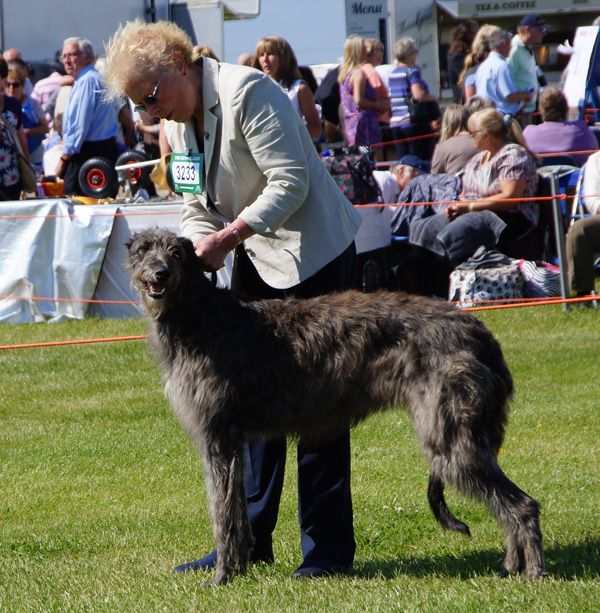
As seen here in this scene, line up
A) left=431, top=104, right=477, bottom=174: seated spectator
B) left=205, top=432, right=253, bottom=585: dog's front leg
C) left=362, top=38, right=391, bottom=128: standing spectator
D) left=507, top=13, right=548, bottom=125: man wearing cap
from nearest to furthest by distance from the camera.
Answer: left=205, top=432, right=253, bottom=585: dog's front leg < left=431, top=104, right=477, bottom=174: seated spectator < left=362, top=38, right=391, bottom=128: standing spectator < left=507, top=13, right=548, bottom=125: man wearing cap

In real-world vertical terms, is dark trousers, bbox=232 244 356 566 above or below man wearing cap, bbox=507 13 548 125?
below

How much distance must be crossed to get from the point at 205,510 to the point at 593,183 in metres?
5.56

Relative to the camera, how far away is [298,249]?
147 inches

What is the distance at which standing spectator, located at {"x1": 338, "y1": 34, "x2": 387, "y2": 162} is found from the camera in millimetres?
11016

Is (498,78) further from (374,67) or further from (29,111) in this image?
(29,111)

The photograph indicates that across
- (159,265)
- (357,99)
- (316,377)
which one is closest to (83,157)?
(357,99)

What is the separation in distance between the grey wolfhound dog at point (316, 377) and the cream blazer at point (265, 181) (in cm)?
27

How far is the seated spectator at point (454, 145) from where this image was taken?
9.40 meters

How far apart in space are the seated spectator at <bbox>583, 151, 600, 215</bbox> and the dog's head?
19.1ft

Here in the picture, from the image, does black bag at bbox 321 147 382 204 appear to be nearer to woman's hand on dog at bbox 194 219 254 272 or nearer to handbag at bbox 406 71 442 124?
handbag at bbox 406 71 442 124

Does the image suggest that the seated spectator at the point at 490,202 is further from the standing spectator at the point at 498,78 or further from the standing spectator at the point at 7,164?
the standing spectator at the point at 7,164

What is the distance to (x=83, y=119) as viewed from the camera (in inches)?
374

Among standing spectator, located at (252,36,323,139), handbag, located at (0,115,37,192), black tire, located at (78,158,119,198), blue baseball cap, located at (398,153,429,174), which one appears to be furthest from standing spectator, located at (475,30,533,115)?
handbag, located at (0,115,37,192)

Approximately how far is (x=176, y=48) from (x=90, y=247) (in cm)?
515
